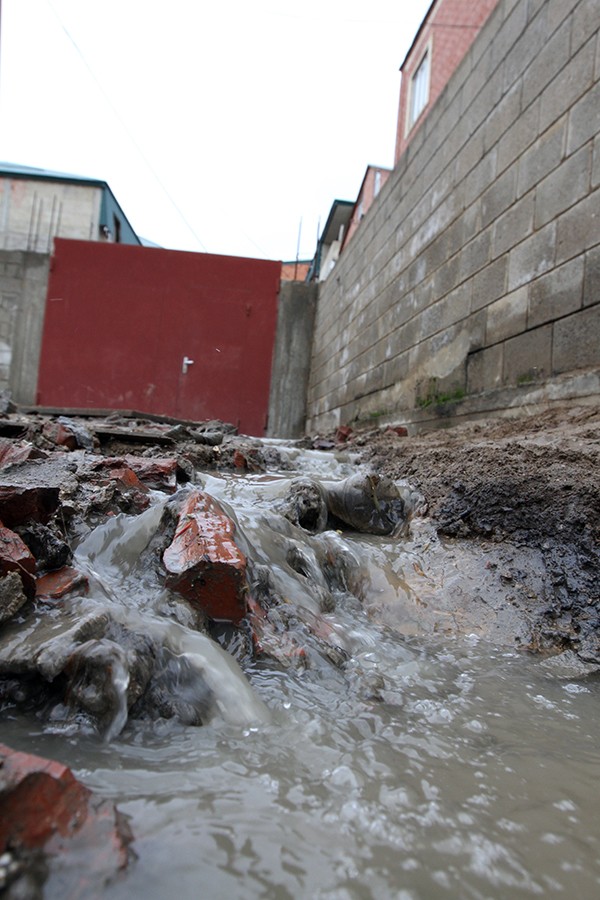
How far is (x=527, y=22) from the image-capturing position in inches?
135

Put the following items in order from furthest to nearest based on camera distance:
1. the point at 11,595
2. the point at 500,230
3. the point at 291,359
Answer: the point at 291,359 → the point at 500,230 → the point at 11,595

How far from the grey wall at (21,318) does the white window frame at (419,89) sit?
6.73 m

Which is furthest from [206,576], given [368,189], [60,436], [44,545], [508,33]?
[368,189]

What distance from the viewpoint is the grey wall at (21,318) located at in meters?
9.88

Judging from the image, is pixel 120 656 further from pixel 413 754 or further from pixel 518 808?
pixel 518 808

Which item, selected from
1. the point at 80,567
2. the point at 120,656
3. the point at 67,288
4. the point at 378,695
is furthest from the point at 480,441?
the point at 67,288

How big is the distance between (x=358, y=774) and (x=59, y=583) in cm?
95

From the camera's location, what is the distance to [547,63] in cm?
319

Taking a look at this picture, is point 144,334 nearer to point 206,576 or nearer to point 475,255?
point 475,255

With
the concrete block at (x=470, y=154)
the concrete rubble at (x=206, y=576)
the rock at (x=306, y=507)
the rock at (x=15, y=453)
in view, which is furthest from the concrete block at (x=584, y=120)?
the rock at (x=15, y=453)

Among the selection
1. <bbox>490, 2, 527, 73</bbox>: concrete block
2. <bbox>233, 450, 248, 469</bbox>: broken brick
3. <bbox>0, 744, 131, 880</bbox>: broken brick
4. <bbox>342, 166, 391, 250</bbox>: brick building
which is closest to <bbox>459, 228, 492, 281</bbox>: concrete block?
<bbox>490, 2, 527, 73</bbox>: concrete block

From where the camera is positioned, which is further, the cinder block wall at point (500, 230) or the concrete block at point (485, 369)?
the concrete block at point (485, 369)

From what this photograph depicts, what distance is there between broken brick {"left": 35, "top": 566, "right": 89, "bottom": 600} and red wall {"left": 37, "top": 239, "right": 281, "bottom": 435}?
27.1 feet

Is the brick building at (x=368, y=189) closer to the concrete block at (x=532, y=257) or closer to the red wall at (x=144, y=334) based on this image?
the red wall at (x=144, y=334)
